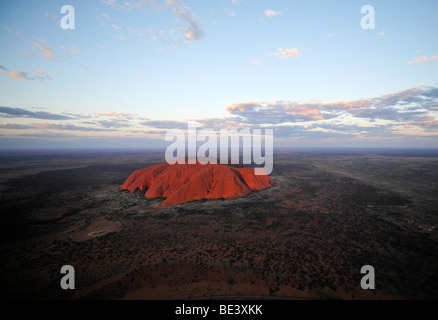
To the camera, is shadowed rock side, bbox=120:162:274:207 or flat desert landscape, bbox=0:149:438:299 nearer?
flat desert landscape, bbox=0:149:438:299

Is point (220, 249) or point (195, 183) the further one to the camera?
point (195, 183)

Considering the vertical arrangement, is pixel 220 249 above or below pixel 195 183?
below
